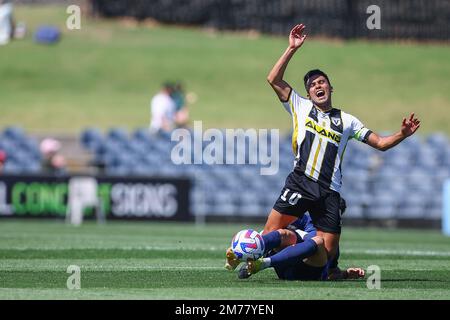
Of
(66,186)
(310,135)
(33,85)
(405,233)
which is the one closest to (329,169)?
(310,135)

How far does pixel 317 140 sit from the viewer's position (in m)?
11.0

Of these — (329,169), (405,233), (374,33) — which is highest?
(374,33)

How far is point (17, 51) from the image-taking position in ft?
139

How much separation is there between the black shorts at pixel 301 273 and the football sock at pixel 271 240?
0.40 m

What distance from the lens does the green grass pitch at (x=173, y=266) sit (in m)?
9.66

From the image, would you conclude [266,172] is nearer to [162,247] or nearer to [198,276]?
[162,247]

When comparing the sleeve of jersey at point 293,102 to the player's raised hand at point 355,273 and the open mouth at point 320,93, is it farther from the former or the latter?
the player's raised hand at point 355,273

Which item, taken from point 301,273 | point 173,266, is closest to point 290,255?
point 301,273

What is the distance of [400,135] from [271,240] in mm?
1610

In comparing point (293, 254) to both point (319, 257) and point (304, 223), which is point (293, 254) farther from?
point (304, 223)

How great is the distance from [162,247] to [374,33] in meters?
27.0

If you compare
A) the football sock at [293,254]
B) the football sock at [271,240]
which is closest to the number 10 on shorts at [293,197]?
the football sock at [271,240]

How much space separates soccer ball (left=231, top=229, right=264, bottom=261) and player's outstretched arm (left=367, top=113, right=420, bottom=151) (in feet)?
5.46

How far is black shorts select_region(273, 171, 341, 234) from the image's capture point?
35.8 ft
